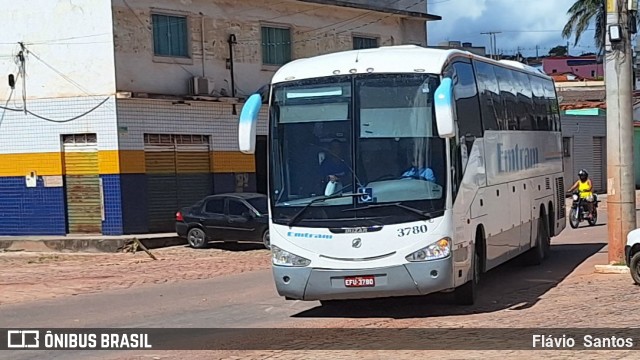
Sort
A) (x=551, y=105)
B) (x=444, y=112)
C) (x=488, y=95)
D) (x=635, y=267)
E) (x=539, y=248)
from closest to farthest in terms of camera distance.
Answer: (x=444, y=112), (x=635, y=267), (x=488, y=95), (x=539, y=248), (x=551, y=105)

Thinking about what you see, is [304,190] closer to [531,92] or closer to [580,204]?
[531,92]

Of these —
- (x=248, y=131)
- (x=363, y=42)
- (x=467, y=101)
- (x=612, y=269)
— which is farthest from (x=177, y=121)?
(x=248, y=131)

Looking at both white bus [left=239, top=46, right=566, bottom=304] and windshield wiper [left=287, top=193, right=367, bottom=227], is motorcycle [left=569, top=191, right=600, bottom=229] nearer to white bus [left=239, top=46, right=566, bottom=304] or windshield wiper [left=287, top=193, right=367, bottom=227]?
white bus [left=239, top=46, right=566, bottom=304]

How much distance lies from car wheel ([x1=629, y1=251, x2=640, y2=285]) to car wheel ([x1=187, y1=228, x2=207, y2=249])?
14.0 metres

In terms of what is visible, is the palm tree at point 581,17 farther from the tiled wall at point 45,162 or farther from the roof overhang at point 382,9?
the tiled wall at point 45,162

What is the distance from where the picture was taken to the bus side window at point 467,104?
12516mm

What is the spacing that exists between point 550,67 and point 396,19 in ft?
206

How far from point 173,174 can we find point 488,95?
54.2 feet

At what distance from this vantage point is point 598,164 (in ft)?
158

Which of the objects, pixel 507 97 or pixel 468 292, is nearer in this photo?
pixel 468 292

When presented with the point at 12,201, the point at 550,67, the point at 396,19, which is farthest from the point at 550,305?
the point at 550,67

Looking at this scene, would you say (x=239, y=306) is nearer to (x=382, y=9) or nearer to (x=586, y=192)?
(x=586, y=192)

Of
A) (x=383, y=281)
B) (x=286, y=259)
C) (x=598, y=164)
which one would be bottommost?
(x=383, y=281)

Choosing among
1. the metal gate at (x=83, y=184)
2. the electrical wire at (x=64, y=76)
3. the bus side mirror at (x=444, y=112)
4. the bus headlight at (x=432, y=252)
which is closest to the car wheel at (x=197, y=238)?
the metal gate at (x=83, y=184)
